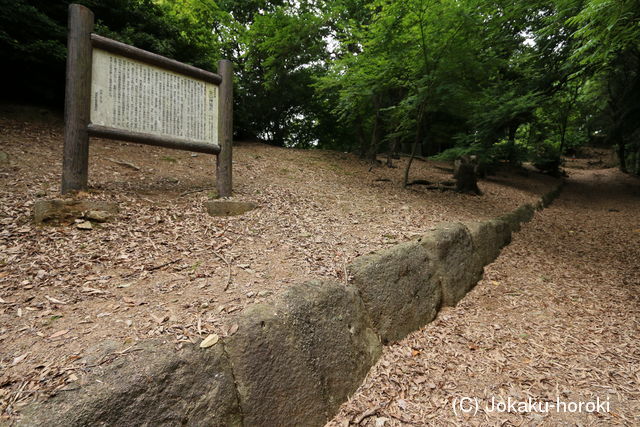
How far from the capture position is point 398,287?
322 centimetres

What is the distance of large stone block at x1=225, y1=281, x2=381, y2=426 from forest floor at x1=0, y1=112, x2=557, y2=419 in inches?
7.6

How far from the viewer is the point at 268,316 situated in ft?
7.17

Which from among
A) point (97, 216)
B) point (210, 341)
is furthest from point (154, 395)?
point (97, 216)

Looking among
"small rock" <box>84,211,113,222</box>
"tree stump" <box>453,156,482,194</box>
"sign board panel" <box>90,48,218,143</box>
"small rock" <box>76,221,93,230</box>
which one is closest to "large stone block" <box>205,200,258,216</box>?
"sign board panel" <box>90,48,218,143</box>

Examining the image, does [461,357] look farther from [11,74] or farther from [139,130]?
[11,74]

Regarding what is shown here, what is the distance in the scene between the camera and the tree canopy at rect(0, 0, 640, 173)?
5.77 m

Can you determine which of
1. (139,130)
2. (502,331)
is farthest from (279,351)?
(139,130)

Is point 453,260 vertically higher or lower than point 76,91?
lower

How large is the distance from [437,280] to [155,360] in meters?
3.22

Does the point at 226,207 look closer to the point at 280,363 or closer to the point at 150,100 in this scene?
the point at 150,100

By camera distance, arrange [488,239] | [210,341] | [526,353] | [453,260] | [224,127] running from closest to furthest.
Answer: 1. [210,341]
2. [526,353]
3. [453,260]
4. [224,127]
5. [488,239]

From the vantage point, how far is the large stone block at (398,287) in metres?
2.97

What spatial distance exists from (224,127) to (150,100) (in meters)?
1.05

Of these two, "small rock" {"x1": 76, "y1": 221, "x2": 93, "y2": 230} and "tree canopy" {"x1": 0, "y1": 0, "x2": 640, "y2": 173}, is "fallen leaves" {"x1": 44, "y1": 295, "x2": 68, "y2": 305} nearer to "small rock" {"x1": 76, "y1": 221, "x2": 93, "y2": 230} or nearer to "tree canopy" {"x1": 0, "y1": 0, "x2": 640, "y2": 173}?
"small rock" {"x1": 76, "y1": 221, "x2": 93, "y2": 230}
